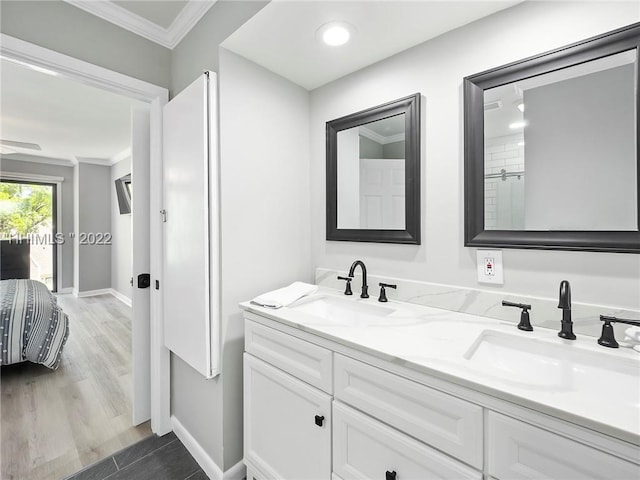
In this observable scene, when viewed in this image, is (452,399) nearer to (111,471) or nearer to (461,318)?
(461,318)

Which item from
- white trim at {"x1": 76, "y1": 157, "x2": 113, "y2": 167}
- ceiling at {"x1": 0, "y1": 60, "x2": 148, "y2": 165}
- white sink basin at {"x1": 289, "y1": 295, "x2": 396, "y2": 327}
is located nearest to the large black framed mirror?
white sink basin at {"x1": 289, "y1": 295, "x2": 396, "y2": 327}

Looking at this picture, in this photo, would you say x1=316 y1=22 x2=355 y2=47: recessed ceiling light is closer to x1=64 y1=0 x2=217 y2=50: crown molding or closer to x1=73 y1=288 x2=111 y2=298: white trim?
x1=64 y1=0 x2=217 y2=50: crown molding

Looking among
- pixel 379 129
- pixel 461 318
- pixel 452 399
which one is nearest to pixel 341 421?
pixel 452 399

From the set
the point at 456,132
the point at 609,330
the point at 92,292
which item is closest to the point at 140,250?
the point at 456,132

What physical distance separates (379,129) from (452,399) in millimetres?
1295

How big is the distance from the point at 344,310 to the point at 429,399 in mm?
736

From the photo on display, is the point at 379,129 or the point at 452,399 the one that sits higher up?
the point at 379,129

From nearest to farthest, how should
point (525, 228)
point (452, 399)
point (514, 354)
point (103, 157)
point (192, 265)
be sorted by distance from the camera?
1. point (452, 399)
2. point (514, 354)
3. point (525, 228)
4. point (192, 265)
5. point (103, 157)

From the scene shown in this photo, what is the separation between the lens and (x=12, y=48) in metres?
1.29

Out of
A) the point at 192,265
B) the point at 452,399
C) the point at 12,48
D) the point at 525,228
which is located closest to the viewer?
the point at 452,399

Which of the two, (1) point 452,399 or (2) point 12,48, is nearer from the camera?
(1) point 452,399

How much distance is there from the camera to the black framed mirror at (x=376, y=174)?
1464 millimetres

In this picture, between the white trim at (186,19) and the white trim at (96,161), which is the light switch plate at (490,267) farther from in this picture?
the white trim at (96,161)

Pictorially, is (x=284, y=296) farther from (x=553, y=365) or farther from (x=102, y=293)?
(x=102, y=293)
